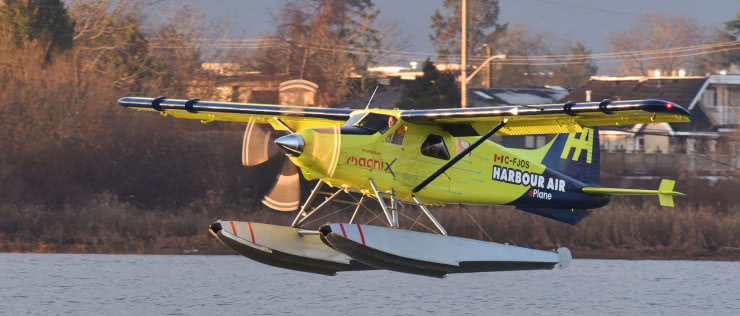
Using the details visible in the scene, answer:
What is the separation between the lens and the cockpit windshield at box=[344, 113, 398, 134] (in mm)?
11883

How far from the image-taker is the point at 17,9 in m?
24.5

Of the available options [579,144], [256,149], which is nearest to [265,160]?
[256,149]

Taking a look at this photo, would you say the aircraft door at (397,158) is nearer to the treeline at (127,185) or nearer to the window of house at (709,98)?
the treeline at (127,185)

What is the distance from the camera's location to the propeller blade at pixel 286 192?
12367mm

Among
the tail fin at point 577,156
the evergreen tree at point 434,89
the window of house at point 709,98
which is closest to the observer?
the tail fin at point 577,156

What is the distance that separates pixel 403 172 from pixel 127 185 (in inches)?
499

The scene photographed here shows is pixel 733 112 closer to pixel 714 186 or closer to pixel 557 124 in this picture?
pixel 714 186

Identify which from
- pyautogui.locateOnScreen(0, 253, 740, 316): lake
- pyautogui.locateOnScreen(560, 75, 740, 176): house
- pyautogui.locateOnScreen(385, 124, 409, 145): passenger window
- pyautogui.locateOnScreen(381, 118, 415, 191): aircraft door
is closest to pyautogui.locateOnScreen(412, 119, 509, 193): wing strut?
pyautogui.locateOnScreen(381, 118, 415, 191): aircraft door

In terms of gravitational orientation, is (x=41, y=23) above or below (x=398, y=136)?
above

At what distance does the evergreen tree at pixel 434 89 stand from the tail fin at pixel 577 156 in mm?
11113

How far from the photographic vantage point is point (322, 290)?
1585cm

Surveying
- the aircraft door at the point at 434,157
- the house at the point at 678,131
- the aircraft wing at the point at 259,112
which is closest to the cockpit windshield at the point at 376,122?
the aircraft door at the point at 434,157

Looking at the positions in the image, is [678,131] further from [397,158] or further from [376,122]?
[376,122]

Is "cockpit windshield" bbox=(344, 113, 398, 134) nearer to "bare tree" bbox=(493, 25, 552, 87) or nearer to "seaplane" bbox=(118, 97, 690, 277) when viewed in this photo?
"seaplane" bbox=(118, 97, 690, 277)
